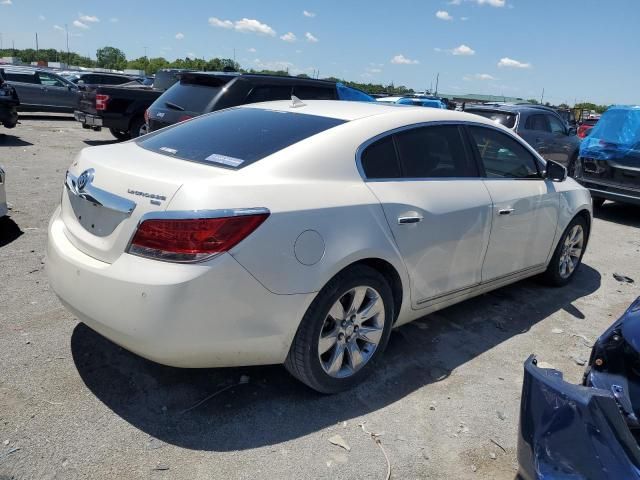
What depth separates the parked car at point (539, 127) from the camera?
10383mm

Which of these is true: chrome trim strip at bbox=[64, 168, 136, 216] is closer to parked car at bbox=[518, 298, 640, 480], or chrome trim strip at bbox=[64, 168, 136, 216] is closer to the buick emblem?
the buick emblem

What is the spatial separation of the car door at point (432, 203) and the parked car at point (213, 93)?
413 centimetres

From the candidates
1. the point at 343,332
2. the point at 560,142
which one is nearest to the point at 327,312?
the point at 343,332

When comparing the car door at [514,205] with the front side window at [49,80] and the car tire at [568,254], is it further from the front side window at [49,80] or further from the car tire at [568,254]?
the front side window at [49,80]

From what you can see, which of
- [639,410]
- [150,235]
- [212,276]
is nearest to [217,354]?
[212,276]

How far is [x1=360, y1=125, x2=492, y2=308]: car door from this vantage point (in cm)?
326

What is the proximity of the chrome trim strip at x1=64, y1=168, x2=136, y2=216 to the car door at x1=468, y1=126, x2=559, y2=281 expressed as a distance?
2.52 m

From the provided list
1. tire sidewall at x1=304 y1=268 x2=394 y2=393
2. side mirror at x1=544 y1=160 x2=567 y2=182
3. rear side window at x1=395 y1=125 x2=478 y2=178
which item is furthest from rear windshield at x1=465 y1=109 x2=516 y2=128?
tire sidewall at x1=304 y1=268 x2=394 y2=393

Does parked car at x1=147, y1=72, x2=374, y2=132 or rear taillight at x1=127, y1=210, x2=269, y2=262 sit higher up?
parked car at x1=147, y1=72, x2=374, y2=132

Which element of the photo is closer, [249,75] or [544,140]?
[249,75]

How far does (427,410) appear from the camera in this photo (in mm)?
3123

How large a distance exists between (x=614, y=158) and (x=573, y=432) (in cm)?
806

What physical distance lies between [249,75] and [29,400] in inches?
221

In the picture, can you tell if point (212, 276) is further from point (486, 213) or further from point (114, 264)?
point (486, 213)
